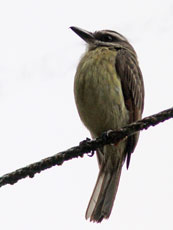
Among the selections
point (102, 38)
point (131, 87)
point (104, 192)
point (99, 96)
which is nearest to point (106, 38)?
point (102, 38)

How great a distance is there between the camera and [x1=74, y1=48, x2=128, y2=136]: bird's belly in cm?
505

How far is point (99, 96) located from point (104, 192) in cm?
117

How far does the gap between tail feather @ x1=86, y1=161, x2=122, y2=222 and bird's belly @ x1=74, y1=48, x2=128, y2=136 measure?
1.90 ft

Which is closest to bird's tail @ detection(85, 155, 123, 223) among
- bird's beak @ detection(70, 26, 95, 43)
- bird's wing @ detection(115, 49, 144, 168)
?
bird's wing @ detection(115, 49, 144, 168)

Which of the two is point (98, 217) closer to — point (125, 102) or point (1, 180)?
point (125, 102)

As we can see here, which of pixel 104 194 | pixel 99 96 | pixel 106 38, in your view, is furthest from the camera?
pixel 106 38

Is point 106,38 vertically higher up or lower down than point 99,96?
higher up

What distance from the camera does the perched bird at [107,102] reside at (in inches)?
200

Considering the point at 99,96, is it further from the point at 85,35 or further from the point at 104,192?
the point at 85,35

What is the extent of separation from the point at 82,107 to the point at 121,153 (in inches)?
31.7

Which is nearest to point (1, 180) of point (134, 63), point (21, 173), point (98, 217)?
point (21, 173)

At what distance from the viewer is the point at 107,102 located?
5043mm

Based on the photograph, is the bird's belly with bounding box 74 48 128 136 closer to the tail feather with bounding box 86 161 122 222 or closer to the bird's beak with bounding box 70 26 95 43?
the tail feather with bounding box 86 161 122 222

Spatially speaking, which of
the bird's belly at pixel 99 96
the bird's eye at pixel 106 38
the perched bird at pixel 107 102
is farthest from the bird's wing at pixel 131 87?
the bird's eye at pixel 106 38
